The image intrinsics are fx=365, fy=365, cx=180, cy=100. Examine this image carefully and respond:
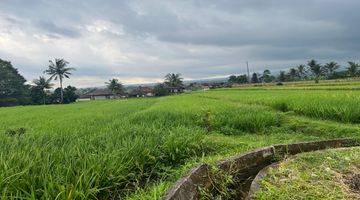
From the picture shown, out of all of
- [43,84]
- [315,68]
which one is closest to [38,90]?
[43,84]

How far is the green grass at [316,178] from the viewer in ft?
11.1

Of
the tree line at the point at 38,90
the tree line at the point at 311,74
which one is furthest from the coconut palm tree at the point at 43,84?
the tree line at the point at 311,74

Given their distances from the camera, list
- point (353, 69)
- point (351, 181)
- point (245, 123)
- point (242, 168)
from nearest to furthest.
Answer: point (351, 181), point (242, 168), point (245, 123), point (353, 69)

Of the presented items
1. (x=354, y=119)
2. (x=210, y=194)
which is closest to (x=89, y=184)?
(x=210, y=194)

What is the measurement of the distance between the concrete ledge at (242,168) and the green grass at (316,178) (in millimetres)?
517

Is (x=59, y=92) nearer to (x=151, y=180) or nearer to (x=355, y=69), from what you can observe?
(x=355, y=69)

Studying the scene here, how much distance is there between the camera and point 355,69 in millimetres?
58875

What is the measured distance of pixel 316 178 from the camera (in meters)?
3.78

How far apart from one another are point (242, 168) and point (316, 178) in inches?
44.9

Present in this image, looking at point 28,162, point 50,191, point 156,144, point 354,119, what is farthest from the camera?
point 354,119

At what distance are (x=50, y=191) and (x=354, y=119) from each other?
7780mm

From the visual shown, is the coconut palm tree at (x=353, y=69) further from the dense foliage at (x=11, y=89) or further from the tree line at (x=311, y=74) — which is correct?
the dense foliage at (x=11, y=89)

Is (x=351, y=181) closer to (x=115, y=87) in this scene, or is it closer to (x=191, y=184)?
(x=191, y=184)

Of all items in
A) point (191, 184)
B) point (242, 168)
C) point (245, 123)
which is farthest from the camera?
point (245, 123)
